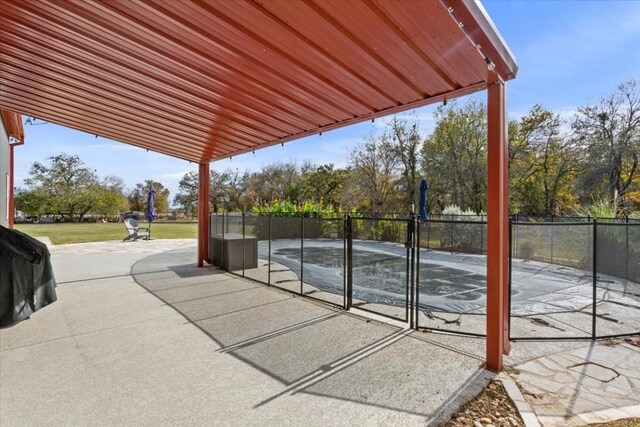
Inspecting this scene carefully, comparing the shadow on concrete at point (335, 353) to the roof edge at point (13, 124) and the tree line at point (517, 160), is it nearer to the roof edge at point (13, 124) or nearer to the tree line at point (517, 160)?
the roof edge at point (13, 124)

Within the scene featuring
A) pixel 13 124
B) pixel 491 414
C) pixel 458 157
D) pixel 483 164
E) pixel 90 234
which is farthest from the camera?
pixel 90 234

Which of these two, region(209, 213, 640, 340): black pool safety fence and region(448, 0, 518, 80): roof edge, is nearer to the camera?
region(448, 0, 518, 80): roof edge

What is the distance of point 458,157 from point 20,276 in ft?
62.8

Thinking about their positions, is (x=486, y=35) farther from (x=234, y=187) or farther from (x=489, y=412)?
(x=234, y=187)

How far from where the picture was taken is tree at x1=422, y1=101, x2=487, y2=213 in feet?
58.9

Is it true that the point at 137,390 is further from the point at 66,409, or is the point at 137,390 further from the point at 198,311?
the point at 198,311

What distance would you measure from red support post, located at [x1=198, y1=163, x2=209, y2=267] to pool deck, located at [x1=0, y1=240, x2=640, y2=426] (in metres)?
3.48

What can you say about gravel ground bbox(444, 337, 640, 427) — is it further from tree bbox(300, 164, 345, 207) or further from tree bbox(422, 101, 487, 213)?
tree bbox(300, 164, 345, 207)

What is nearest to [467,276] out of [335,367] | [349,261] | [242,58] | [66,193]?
[349,261]

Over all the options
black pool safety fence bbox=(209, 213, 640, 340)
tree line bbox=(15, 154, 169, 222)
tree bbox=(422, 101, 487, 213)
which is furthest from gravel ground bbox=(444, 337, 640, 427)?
tree line bbox=(15, 154, 169, 222)

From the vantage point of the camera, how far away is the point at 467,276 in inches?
275

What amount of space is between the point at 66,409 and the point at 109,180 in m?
42.6

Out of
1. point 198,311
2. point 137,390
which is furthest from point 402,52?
point 198,311

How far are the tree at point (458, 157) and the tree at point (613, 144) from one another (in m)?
4.45
